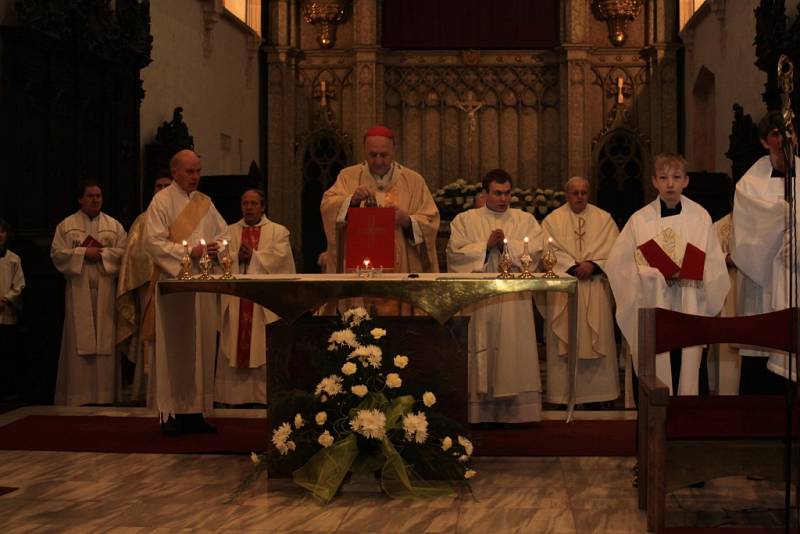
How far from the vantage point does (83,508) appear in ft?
17.0

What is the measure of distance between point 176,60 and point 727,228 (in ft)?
26.4

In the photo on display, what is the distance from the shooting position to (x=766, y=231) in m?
5.55

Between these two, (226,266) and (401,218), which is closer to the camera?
(226,266)

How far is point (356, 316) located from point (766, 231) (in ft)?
7.22

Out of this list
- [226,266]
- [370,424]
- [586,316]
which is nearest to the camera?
[370,424]

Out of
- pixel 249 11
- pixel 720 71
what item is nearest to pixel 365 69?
pixel 249 11

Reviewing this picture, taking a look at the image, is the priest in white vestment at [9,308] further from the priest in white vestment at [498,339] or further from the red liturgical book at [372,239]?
the red liturgical book at [372,239]

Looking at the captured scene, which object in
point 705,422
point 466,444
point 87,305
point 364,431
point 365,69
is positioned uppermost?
point 365,69

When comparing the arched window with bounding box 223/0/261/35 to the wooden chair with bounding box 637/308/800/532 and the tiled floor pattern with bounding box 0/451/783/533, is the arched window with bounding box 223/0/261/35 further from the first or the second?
the wooden chair with bounding box 637/308/800/532

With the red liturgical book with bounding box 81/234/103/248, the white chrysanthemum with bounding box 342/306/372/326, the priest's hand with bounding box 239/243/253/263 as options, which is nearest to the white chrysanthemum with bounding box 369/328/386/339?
the white chrysanthemum with bounding box 342/306/372/326

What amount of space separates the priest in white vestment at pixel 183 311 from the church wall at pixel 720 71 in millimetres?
6598

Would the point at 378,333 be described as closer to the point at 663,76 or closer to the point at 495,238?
the point at 495,238

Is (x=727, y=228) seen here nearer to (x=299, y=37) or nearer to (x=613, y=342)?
(x=613, y=342)

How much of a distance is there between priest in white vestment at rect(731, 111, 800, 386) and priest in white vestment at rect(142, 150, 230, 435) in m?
3.16
